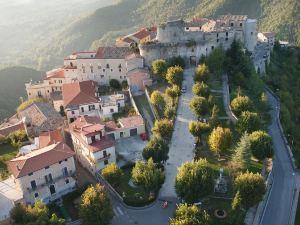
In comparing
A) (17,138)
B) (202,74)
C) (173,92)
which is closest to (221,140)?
(173,92)

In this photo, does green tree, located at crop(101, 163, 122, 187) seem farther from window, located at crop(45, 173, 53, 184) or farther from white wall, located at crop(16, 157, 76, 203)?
window, located at crop(45, 173, 53, 184)

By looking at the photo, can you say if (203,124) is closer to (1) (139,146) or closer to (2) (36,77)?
(1) (139,146)

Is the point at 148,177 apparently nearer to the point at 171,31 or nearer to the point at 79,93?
the point at 79,93

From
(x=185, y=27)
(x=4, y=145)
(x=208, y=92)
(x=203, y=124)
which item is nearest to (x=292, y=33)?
(x=185, y=27)

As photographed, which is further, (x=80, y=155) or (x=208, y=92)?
(x=208, y=92)

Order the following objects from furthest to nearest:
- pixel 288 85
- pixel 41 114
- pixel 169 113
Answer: pixel 288 85 < pixel 41 114 < pixel 169 113

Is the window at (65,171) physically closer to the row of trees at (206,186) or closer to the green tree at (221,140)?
the row of trees at (206,186)

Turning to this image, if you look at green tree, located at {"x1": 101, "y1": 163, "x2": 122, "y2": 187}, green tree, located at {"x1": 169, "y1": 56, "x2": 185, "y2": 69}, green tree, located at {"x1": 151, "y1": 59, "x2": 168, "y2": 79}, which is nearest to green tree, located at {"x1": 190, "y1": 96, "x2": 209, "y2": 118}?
green tree, located at {"x1": 151, "y1": 59, "x2": 168, "y2": 79}
